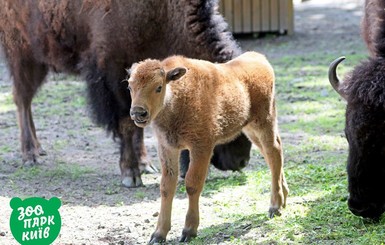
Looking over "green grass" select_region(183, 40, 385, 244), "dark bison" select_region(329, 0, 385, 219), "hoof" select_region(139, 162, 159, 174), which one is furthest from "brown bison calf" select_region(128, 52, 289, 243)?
"hoof" select_region(139, 162, 159, 174)

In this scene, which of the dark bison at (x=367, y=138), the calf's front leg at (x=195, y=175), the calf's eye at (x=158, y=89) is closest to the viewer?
the calf's eye at (x=158, y=89)

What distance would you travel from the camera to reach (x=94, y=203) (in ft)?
23.2

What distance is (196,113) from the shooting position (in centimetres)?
568

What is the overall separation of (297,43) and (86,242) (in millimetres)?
9672

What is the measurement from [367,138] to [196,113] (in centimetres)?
108

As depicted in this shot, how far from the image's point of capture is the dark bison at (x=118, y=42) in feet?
24.3

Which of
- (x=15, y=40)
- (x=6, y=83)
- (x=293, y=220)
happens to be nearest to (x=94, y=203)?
(x=293, y=220)

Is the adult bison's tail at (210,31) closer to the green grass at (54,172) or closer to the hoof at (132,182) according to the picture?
the hoof at (132,182)

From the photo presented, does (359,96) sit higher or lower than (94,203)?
higher

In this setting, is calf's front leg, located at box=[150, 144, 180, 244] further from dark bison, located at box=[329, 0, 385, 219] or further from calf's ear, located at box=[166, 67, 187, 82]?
dark bison, located at box=[329, 0, 385, 219]

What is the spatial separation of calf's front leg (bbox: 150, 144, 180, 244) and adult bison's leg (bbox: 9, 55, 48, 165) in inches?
124

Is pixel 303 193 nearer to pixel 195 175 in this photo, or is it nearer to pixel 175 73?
pixel 195 175

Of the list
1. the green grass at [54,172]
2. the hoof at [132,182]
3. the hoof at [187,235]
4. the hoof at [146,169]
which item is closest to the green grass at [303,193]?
the hoof at [187,235]

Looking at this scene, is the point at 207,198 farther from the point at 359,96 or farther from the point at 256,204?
the point at 359,96
